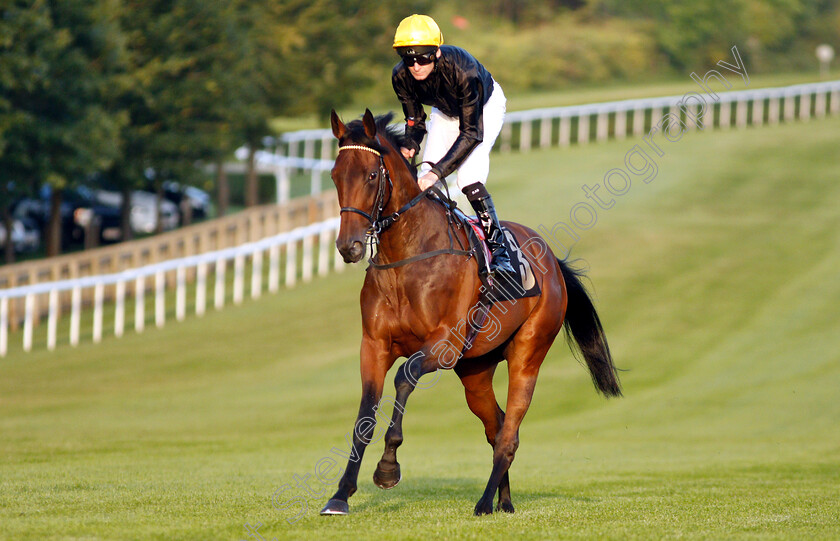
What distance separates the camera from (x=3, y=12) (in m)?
19.9

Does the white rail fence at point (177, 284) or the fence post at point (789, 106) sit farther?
the fence post at point (789, 106)

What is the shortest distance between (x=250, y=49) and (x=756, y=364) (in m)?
15.3

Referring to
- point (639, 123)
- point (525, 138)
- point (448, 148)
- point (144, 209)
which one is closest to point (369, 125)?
point (448, 148)

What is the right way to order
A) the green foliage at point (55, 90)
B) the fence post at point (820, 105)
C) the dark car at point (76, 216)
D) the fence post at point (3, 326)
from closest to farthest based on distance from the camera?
the fence post at point (3, 326)
the green foliage at point (55, 90)
the dark car at point (76, 216)
the fence post at point (820, 105)

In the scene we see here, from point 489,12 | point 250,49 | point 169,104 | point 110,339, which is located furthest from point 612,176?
point 489,12

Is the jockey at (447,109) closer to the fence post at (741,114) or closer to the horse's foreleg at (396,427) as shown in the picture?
the horse's foreleg at (396,427)

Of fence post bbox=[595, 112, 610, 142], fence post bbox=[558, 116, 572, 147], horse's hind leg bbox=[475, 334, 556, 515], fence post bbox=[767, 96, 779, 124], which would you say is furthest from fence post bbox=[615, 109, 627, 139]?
horse's hind leg bbox=[475, 334, 556, 515]

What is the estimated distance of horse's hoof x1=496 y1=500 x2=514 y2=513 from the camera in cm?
690

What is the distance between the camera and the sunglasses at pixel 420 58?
22.3ft

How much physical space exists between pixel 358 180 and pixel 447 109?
1.21m

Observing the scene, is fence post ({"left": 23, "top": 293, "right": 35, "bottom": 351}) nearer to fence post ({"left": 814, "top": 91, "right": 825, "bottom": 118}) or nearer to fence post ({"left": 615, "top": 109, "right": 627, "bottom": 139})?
fence post ({"left": 615, "top": 109, "right": 627, "bottom": 139})

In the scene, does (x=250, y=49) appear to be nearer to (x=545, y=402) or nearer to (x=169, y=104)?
(x=169, y=104)

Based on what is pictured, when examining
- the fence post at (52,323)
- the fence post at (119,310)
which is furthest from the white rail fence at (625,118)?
the fence post at (52,323)

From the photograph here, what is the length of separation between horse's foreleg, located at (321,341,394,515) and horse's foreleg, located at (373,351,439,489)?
12 centimetres
